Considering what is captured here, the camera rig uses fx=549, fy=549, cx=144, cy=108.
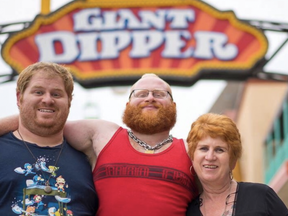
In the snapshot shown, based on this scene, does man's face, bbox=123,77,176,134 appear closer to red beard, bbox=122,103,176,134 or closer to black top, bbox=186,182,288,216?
red beard, bbox=122,103,176,134

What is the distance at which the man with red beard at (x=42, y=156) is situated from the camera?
12.7 feet

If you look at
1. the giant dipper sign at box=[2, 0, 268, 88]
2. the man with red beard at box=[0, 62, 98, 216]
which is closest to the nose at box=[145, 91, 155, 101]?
the man with red beard at box=[0, 62, 98, 216]

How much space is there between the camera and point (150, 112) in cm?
449

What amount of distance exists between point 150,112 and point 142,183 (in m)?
0.64

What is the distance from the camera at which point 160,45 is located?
12.7 m

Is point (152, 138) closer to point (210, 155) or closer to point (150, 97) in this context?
point (150, 97)

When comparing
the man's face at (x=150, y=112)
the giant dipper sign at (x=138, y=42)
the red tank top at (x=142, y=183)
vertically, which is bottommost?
the giant dipper sign at (x=138, y=42)

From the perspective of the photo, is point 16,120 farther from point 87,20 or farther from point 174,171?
point 87,20

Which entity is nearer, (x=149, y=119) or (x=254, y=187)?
(x=254, y=187)

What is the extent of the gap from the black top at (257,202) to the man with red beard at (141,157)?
29 centimetres

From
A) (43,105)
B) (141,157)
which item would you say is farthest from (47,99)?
(141,157)

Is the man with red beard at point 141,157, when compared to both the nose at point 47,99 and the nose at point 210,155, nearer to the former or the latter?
the nose at point 210,155

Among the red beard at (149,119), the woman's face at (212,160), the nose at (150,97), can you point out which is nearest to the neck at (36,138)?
the red beard at (149,119)

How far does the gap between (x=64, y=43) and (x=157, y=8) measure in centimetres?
234
